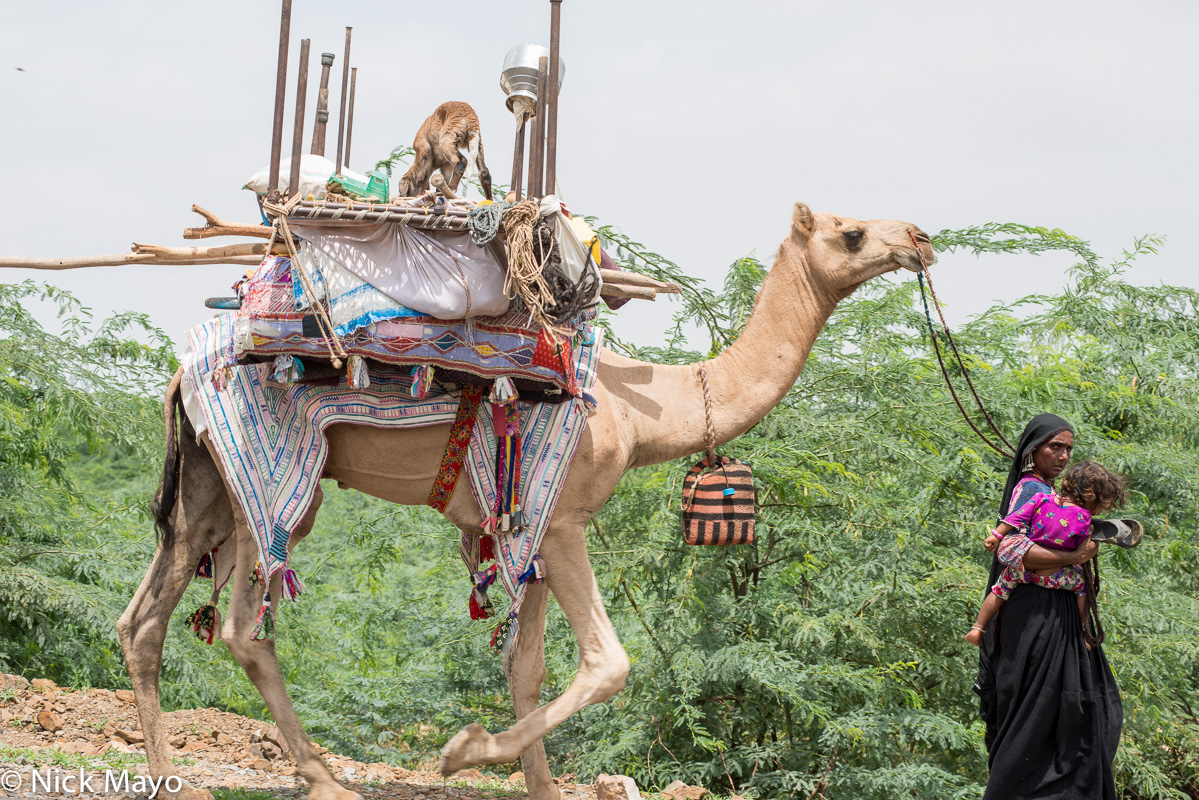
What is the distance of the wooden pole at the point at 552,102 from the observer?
193 inches

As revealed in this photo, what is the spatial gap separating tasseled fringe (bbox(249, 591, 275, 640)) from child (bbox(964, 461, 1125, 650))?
314 centimetres

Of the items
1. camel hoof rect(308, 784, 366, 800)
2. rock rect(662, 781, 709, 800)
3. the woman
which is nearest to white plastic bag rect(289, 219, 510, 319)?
camel hoof rect(308, 784, 366, 800)

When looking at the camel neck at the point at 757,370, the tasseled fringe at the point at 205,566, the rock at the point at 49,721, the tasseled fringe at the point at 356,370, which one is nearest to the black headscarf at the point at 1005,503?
the camel neck at the point at 757,370

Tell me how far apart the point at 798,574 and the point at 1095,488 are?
4.04 m

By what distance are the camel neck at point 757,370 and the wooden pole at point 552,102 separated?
45.2 inches

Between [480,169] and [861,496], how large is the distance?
3847mm

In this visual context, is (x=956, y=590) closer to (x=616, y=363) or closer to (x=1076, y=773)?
(x=1076, y=773)

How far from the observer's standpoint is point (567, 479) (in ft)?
16.6

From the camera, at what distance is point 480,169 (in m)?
5.44

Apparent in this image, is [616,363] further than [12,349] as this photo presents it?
No

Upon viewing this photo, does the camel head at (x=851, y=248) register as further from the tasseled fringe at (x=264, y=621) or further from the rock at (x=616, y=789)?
the tasseled fringe at (x=264, y=621)

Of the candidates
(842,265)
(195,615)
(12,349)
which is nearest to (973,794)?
(842,265)

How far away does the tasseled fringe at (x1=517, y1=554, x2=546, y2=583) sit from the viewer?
5016mm

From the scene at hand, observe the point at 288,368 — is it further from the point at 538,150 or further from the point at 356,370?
the point at 538,150
